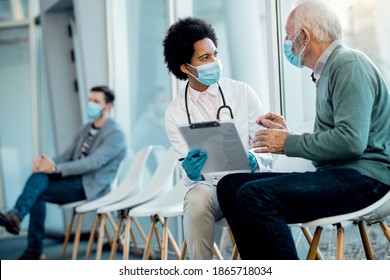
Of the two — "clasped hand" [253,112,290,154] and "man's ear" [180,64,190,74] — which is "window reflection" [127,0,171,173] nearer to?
"man's ear" [180,64,190,74]

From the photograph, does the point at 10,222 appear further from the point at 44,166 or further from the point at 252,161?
the point at 252,161

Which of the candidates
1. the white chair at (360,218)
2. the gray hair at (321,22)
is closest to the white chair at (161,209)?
the white chair at (360,218)

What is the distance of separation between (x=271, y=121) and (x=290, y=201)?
1.09 ft

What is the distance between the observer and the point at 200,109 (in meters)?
2.43

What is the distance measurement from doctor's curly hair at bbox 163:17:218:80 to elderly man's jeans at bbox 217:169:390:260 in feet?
2.76

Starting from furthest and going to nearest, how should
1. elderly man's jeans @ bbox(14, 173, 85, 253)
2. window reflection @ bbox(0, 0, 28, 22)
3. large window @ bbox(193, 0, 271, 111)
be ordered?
window reflection @ bbox(0, 0, 28, 22) < elderly man's jeans @ bbox(14, 173, 85, 253) < large window @ bbox(193, 0, 271, 111)

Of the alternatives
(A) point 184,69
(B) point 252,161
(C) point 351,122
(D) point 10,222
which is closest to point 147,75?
(D) point 10,222

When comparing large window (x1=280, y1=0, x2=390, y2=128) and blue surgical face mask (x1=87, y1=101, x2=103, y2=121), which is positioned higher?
large window (x1=280, y1=0, x2=390, y2=128)

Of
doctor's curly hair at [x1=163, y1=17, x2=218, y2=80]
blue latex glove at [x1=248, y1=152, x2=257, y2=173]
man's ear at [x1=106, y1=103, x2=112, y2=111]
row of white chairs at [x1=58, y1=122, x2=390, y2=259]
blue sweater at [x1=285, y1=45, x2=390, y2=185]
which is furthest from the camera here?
man's ear at [x1=106, y1=103, x2=112, y2=111]

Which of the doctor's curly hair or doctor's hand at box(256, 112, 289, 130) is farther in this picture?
the doctor's curly hair

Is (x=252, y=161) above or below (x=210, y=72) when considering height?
below

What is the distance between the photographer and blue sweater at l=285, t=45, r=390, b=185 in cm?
175

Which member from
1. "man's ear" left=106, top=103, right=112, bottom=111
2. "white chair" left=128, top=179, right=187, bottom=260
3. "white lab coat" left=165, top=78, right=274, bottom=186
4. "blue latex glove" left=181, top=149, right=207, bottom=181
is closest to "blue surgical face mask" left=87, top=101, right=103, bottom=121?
"man's ear" left=106, top=103, right=112, bottom=111
